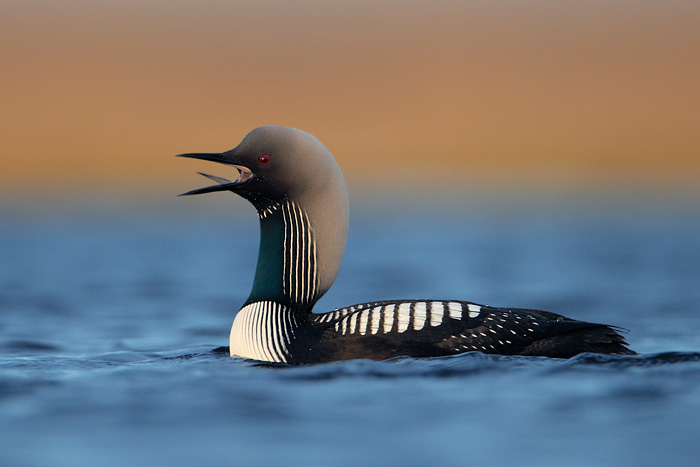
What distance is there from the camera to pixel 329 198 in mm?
5137

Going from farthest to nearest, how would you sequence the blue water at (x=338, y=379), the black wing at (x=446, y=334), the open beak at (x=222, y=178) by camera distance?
1. the open beak at (x=222, y=178)
2. the black wing at (x=446, y=334)
3. the blue water at (x=338, y=379)

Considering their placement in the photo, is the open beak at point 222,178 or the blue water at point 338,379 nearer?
the blue water at point 338,379

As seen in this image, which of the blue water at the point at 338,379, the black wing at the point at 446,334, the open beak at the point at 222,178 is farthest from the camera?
the open beak at the point at 222,178

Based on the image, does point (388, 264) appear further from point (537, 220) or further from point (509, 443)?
point (509, 443)

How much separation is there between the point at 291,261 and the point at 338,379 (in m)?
0.77

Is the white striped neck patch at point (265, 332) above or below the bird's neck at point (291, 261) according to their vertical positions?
below

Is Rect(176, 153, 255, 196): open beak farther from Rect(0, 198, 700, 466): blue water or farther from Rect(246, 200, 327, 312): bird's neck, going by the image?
Rect(0, 198, 700, 466): blue water

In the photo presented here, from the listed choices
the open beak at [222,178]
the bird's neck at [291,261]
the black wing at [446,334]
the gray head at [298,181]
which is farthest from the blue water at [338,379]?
the open beak at [222,178]

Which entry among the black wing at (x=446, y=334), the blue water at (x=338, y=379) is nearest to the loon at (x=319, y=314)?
the black wing at (x=446, y=334)

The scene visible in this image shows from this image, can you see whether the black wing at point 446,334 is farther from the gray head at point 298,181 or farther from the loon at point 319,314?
the gray head at point 298,181

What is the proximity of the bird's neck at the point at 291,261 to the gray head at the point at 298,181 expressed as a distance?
0.02m

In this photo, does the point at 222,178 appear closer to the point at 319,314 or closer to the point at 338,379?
the point at 319,314

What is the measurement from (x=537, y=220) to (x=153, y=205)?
20.3 ft

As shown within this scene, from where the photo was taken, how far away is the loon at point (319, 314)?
483 centimetres
